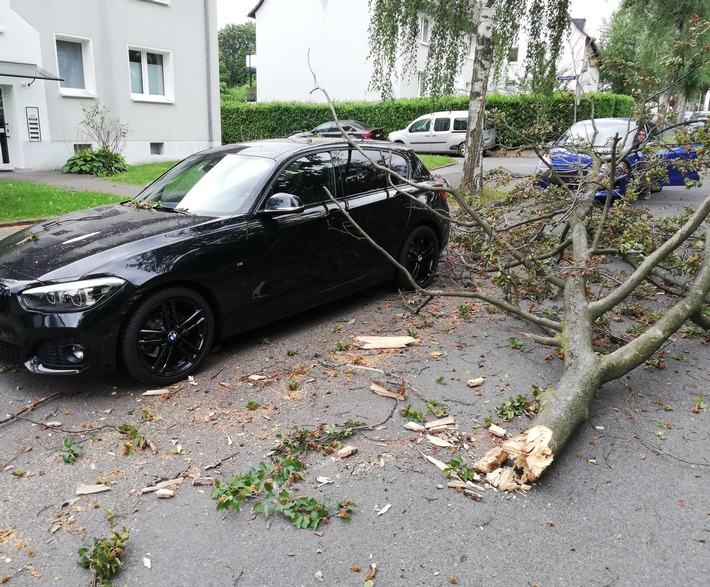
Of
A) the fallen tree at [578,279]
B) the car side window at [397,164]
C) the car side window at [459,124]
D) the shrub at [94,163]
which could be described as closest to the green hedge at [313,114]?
the car side window at [459,124]

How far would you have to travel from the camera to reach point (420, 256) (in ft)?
23.1

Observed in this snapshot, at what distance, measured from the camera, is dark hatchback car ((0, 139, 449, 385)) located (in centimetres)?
415

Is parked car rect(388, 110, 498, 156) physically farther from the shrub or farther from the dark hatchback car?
the dark hatchback car

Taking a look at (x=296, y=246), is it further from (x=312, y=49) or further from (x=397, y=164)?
(x=312, y=49)

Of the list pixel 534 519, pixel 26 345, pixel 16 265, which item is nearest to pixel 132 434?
pixel 26 345

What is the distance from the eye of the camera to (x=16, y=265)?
4.42 meters

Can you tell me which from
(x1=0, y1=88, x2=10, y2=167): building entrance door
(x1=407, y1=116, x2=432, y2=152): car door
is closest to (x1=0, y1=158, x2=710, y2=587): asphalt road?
(x1=0, y1=88, x2=10, y2=167): building entrance door

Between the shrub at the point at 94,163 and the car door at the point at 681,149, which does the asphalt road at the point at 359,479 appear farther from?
the shrub at the point at 94,163

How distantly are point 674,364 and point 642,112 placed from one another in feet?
8.01

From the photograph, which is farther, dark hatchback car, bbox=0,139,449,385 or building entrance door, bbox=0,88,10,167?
building entrance door, bbox=0,88,10,167

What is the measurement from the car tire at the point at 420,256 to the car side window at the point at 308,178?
1.28m

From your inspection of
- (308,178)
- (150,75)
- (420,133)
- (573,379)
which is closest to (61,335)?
(308,178)

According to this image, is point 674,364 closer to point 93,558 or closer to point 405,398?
point 405,398

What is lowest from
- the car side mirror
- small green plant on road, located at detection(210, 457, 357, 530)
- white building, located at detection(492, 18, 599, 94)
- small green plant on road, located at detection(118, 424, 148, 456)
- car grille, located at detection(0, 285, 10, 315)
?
small green plant on road, located at detection(118, 424, 148, 456)
